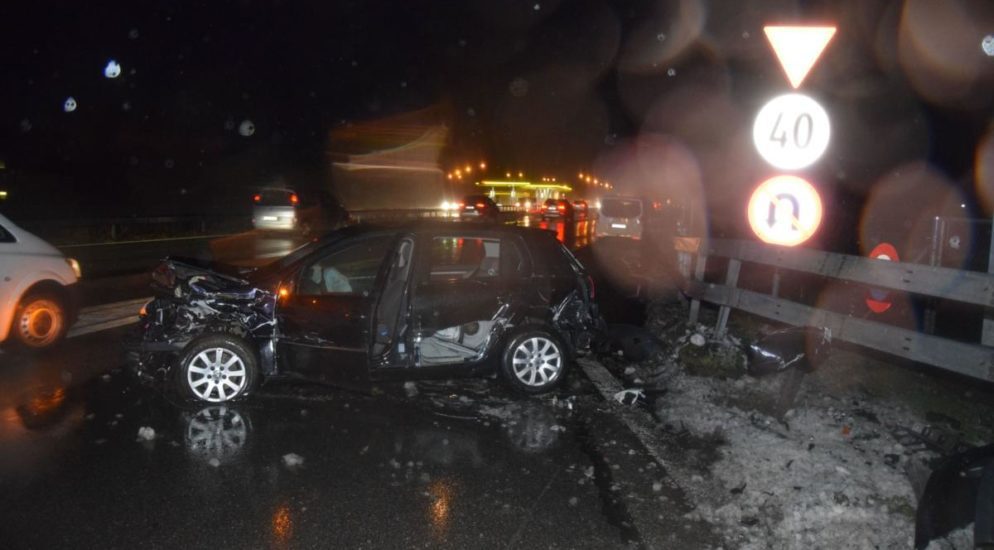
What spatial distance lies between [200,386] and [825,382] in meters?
5.52

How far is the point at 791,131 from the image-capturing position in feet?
22.2

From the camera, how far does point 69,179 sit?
107ft

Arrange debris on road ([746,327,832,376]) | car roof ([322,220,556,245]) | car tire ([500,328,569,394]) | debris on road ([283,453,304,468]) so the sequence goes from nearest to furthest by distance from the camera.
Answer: debris on road ([283,453,304,468])
debris on road ([746,327,832,376])
car roof ([322,220,556,245])
car tire ([500,328,569,394])

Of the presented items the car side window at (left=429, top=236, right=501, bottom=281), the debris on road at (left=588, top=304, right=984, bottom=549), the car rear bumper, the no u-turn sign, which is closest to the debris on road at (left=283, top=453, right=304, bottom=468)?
the car side window at (left=429, top=236, right=501, bottom=281)

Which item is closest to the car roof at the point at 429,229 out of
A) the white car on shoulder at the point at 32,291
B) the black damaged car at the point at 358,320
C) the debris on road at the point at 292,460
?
the black damaged car at the point at 358,320

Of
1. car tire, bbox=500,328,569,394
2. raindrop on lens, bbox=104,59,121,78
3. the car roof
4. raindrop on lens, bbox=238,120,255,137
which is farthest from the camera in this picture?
raindrop on lens, bbox=238,120,255,137

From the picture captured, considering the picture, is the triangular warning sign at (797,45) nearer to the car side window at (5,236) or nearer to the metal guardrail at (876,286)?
the metal guardrail at (876,286)

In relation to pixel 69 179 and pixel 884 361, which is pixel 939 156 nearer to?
pixel 884 361

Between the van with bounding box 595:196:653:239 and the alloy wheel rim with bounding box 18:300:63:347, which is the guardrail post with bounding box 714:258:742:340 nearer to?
the alloy wheel rim with bounding box 18:300:63:347

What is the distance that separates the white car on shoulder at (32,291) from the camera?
25.7 feet

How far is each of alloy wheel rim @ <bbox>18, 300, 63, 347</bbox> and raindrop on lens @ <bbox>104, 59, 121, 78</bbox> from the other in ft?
129

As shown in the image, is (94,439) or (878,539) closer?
(878,539)

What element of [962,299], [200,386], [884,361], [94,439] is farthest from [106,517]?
[884,361]

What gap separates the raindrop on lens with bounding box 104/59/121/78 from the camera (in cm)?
4217
